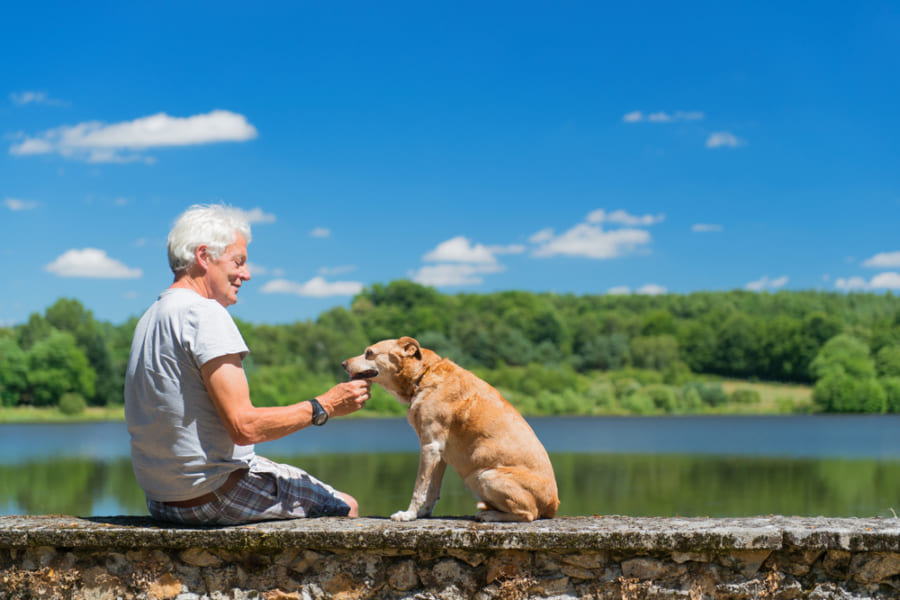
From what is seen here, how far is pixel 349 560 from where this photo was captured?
414cm

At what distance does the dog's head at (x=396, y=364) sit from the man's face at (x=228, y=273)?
0.77 metres

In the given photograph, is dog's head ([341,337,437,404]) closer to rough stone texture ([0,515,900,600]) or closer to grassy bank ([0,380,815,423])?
rough stone texture ([0,515,900,600])

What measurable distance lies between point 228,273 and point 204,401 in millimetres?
687

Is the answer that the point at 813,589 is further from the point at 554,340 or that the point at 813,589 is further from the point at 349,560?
the point at 554,340

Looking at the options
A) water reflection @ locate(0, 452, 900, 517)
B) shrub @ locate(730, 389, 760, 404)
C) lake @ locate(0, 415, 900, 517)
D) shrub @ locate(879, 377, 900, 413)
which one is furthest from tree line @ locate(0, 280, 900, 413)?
water reflection @ locate(0, 452, 900, 517)

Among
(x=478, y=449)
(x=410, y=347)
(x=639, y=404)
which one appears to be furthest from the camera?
(x=639, y=404)

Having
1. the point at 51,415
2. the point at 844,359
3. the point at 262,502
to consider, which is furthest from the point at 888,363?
the point at 262,502

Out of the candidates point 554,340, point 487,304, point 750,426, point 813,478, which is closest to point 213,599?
point 813,478

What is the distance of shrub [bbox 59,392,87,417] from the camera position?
262 ft

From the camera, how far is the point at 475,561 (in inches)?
162

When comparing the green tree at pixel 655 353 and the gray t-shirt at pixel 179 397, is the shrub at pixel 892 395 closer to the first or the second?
the green tree at pixel 655 353

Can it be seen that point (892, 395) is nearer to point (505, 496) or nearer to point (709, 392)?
point (709, 392)

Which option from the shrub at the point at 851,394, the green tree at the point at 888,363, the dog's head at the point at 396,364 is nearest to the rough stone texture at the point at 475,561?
the dog's head at the point at 396,364

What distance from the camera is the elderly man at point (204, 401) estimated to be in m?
4.01
